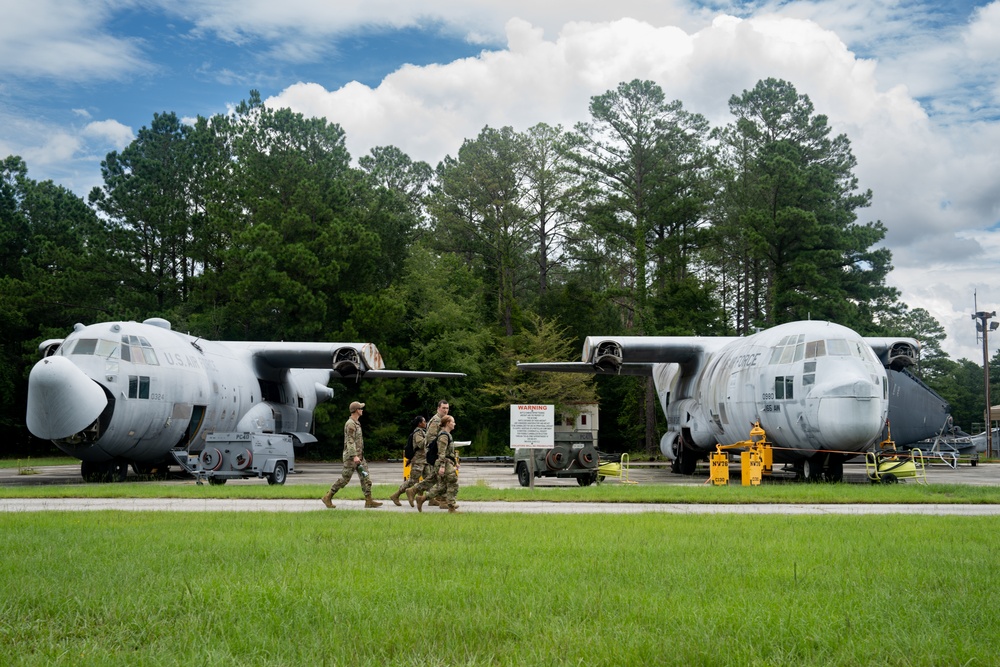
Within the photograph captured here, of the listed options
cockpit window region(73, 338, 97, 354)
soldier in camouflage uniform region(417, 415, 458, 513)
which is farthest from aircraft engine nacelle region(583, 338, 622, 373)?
soldier in camouflage uniform region(417, 415, 458, 513)

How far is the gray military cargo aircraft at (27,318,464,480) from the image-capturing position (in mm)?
18719

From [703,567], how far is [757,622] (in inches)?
78.5

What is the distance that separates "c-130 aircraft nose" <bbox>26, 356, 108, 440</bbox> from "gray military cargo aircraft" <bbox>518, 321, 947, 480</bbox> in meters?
14.2

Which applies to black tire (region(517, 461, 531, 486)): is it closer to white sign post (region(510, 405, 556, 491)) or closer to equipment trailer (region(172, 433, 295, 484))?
white sign post (region(510, 405, 556, 491))

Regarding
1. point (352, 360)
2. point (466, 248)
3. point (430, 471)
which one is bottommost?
point (430, 471)

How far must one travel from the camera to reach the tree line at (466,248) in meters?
44.2

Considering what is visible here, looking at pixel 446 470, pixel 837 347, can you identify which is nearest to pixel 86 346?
pixel 446 470

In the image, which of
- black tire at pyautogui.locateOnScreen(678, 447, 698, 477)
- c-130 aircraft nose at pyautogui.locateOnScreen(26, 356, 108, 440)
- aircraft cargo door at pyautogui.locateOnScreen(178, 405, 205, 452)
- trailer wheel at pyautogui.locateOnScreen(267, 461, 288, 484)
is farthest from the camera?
black tire at pyautogui.locateOnScreen(678, 447, 698, 477)

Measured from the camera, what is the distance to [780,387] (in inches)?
803

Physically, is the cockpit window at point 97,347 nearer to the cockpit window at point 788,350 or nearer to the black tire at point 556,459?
the black tire at point 556,459

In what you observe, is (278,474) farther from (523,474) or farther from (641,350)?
(641,350)

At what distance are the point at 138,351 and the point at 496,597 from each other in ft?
58.8

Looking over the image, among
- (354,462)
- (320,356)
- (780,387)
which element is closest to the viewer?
(354,462)

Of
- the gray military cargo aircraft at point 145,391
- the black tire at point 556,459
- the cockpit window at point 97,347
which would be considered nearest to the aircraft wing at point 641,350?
the gray military cargo aircraft at point 145,391
